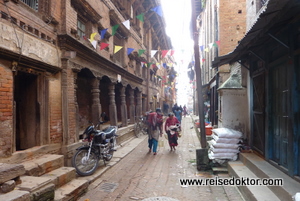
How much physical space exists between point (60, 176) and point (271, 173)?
4.12 meters

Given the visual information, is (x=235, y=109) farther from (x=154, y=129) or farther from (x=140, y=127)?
(x=140, y=127)

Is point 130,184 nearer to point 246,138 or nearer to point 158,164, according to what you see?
point 158,164

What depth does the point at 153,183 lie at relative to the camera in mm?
5277

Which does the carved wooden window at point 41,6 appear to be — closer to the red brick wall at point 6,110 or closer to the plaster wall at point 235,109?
the red brick wall at point 6,110

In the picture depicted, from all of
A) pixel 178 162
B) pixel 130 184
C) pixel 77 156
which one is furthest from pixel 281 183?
pixel 77 156

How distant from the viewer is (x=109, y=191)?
4895 millimetres

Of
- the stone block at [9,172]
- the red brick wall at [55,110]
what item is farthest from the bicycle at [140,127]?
the stone block at [9,172]

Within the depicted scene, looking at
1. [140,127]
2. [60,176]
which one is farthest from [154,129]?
[140,127]

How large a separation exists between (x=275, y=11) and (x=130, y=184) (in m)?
4.56

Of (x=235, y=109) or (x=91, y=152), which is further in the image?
(x=235, y=109)

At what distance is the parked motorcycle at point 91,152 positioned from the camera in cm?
566

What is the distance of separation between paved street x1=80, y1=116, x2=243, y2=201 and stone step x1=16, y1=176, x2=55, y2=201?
3.28ft

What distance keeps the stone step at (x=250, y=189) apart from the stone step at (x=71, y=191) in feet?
10.8

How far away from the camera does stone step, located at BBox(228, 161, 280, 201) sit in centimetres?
363
